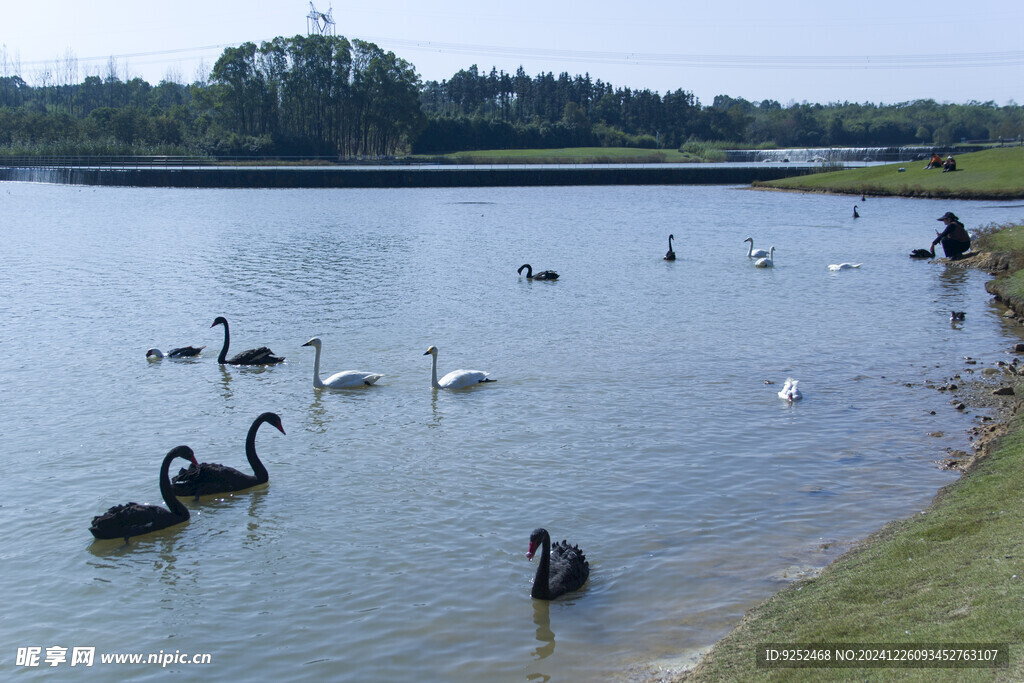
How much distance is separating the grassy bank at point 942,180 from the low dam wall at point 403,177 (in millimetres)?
17297

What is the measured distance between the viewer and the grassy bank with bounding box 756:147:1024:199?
4950 cm

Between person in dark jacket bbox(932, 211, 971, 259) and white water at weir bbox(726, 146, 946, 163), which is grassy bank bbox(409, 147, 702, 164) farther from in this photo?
person in dark jacket bbox(932, 211, 971, 259)

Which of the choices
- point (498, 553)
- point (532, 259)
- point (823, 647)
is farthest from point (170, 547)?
point (532, 259)

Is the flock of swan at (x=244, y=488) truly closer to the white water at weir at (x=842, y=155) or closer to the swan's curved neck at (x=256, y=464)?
the swan's curved neck at (x=256, y=464)

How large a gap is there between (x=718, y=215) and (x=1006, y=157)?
65.7ft

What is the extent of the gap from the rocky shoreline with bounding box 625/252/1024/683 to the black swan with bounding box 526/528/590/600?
1292 millimetres

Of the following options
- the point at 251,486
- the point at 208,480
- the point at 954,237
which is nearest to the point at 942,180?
the point at 954,237

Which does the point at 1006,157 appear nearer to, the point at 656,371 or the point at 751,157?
the point at 656,371

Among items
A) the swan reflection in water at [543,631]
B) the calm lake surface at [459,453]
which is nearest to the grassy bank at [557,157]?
the calm lake surface at [459,453]

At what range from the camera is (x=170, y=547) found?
30.4 feet

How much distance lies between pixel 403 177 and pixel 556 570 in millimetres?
76469

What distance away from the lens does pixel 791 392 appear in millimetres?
13969

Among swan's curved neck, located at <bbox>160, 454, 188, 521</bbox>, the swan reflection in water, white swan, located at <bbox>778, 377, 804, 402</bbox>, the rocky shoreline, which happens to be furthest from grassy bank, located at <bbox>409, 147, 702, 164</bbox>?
the swan reflection in water

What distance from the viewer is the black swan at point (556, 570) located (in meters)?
7.88
